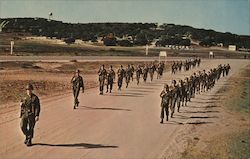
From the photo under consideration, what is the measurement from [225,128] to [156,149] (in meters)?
7.20

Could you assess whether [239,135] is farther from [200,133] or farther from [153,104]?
[153,104]

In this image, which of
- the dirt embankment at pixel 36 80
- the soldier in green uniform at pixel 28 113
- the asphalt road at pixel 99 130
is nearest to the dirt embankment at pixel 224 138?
the asphalt road at pixel 99 130

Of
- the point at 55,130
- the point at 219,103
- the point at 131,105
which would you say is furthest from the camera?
the point at 219,103

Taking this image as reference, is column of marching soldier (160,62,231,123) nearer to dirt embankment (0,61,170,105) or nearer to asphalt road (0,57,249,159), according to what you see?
asphalt road (0,57,249,159)

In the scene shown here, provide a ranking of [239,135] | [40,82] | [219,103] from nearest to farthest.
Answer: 1. [239,135]
2. [219,103]
3. [40,82]

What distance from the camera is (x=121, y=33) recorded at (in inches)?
5133

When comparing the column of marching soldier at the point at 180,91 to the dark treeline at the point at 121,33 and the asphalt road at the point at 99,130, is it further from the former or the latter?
the dark treeline at the point at 121,33

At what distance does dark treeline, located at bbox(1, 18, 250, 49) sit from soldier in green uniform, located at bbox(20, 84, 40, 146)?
5329 centimetres

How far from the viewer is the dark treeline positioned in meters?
88.1

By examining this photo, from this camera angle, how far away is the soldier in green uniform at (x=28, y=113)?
12906mm

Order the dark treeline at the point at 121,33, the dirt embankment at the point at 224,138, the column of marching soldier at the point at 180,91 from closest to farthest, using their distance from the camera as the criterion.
Answer: the dirt embankment at the point at 224,138
the column of marching soldier at the point at 180,91
the dark treeline at the point at 121,33

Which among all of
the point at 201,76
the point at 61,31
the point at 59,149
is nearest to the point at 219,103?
the point at 201,76

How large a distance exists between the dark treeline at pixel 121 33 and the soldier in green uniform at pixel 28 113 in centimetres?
5329

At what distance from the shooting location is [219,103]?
28953mm
